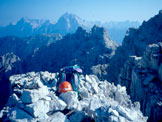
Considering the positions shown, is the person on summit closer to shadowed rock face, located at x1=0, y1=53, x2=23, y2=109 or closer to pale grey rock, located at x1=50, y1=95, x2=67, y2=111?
pale grey rock, located at x1=50, y1=95, x2=67, y2=111

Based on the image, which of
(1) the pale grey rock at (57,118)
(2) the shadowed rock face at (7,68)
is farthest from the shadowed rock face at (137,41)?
(2) the shadowed rock face at (7,68)

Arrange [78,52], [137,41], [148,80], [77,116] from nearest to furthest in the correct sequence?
1. [77,116]
2. [148,80]
3. [137,41]
4. [78,52]

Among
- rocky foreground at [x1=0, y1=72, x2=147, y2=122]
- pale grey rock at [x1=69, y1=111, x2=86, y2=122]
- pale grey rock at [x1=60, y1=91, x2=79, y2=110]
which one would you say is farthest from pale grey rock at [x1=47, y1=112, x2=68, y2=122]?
pale grey rock at [x1=60, y1=91, x2=79, y2=110]

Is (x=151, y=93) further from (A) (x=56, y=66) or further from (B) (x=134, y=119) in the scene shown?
(A) (x=56, y=66)

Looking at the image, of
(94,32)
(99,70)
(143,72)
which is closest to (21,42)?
(94,32)

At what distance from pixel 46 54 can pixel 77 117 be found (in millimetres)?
109677

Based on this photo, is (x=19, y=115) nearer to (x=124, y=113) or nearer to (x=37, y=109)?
(x=37, y=109)

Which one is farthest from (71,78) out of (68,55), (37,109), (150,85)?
(68,55)

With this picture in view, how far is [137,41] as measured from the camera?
2064 inches

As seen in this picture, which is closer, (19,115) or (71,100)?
(19,115)

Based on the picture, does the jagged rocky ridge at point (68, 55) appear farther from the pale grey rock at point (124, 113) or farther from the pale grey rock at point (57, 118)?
the pale grey rock at point (124, 113)

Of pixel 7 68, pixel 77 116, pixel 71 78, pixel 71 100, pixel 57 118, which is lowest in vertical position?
pixel 7 68

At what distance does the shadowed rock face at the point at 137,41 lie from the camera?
47963 millimetres

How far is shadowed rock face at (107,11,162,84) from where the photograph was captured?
48.0m
